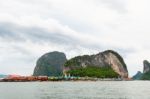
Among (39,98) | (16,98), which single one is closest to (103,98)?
(39,98)

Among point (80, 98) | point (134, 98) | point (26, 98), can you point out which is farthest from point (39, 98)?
point (134, 98)

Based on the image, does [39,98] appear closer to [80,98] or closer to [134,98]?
[80,98]

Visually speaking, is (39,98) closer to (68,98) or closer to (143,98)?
(68,98)

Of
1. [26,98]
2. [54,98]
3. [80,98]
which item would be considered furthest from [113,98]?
[26,98]

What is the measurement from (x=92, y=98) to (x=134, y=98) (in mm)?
8715

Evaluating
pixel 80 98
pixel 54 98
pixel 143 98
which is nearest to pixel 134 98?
pixel 143 98

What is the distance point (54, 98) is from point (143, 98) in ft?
61.5

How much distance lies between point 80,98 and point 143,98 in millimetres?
12961

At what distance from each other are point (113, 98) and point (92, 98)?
14.6ft

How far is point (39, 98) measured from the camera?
72.8 meters

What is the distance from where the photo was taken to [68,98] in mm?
72438

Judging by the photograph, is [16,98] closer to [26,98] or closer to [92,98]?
[26,98]

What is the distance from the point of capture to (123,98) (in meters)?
72.2

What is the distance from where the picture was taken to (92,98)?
237 feet
